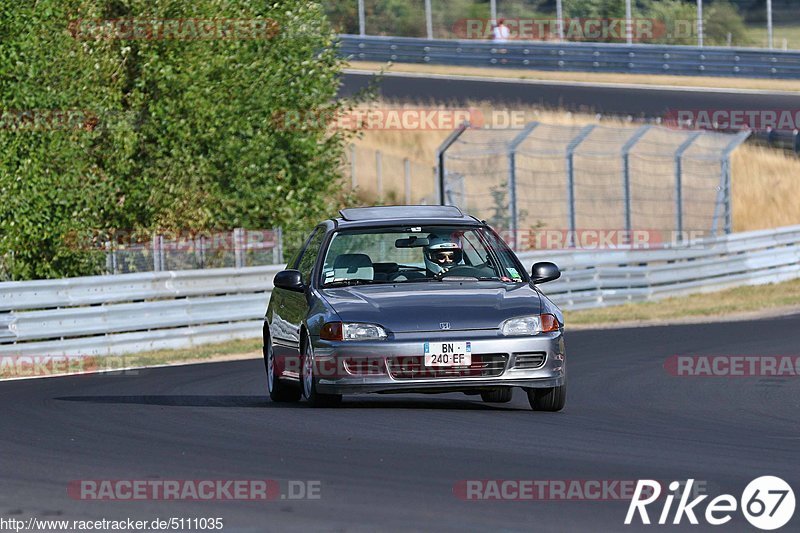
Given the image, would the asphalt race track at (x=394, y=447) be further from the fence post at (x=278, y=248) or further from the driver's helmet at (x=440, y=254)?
the fence post at (x=278, y=248)

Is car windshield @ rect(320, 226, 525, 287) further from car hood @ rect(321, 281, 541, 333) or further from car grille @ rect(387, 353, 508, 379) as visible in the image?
car grille @ rect(387, 353, 508, 379)

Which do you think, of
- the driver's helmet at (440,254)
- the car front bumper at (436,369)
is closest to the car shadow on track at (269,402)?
the car front bumper at (436,369)

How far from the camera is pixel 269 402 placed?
496 inches

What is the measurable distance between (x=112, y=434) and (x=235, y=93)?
15172mm

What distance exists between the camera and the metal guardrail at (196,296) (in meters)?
19.0

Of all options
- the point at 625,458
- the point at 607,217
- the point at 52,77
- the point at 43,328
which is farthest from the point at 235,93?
the point at 625,458

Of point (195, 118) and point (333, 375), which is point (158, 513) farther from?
point (195, 118)

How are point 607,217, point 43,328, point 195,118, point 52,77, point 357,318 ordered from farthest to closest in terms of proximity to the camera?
point 607,217
point 195,118
point 52,77
point 43,328
point 357,318

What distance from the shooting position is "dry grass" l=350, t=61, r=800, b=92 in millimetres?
43781

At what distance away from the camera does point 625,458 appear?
8.54 meters

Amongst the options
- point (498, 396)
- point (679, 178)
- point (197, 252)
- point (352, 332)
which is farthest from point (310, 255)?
point (679, 178)

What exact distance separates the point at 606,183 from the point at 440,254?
24515 mm

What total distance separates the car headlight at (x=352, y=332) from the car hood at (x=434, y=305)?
43 mm

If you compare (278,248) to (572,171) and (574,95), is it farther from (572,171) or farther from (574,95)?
(574,95)
